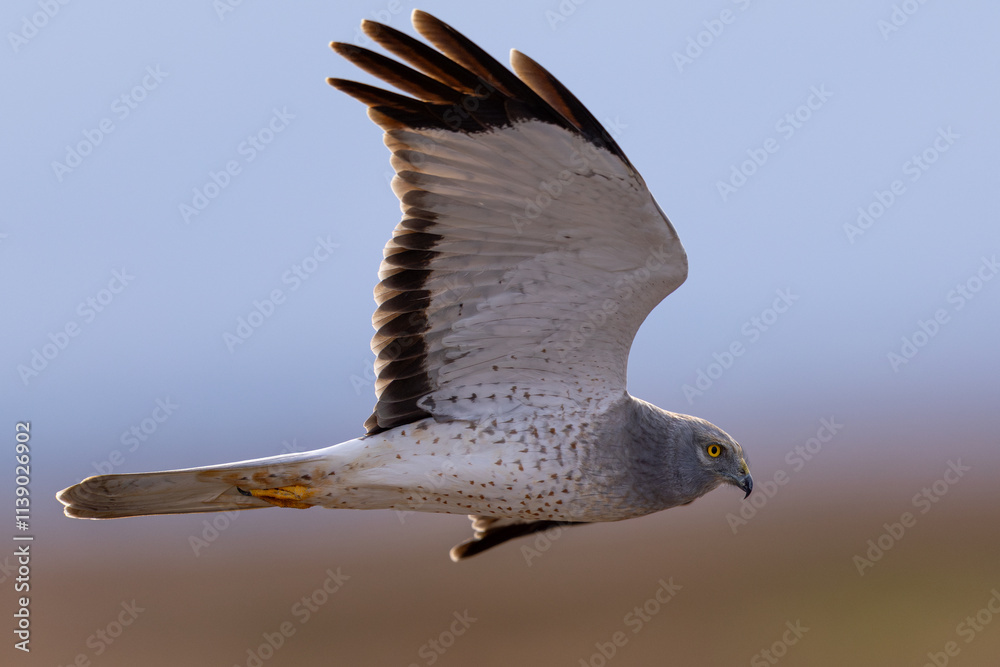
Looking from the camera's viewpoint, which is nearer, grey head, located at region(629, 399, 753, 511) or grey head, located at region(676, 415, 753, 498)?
grey head, located at region(629, 399, 753, 511)

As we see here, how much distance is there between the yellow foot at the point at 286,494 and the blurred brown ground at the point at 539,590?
10366mm

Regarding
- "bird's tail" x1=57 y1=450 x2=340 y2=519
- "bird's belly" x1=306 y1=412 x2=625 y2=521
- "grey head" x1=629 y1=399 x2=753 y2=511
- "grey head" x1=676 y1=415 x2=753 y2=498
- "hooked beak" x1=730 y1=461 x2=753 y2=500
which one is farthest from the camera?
"hooked beak" x1=730 y1=461 x2=753 y2=500

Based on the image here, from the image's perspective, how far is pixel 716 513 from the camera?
34.4 metres

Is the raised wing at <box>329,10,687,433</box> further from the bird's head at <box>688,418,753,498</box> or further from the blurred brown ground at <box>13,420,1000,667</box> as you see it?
the blurred brown ground at <box>13,420,1000,667</box>

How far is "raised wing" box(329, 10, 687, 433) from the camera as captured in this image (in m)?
4.74

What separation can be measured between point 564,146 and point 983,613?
76.3 feet

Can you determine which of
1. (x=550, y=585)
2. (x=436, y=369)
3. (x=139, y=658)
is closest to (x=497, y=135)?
(x=436, y=369)

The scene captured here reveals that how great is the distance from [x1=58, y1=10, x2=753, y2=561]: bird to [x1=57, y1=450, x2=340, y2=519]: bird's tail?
0.01 metres

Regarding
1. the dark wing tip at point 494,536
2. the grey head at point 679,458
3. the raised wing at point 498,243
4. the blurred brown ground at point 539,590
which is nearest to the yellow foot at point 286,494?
the raised wing at point 498,243

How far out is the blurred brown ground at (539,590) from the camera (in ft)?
66.7

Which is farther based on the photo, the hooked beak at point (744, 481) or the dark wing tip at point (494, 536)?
the dark wing tip at point (494, 536)

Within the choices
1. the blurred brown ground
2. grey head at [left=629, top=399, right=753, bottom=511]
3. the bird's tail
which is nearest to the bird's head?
grey head at [left=629, top=399, right=753, bottom=511]

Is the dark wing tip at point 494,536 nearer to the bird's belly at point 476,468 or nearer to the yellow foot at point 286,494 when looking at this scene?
the bird's belly at point 476,468

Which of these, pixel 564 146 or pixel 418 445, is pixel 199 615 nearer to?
pixel 418 445
